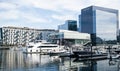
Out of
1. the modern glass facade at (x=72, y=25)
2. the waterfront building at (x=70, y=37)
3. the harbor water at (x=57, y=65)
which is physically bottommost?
the harbor water at (x=57, y=65)

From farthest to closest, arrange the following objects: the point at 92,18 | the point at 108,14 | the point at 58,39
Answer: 1. the point at 108,14
2. the point at 92,18
3. the point at 58,39

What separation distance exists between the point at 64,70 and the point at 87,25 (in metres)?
118

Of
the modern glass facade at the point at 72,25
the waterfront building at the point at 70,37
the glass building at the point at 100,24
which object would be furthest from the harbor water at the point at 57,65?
the modern glass facade at the point at 72,25

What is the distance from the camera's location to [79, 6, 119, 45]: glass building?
16200 cm

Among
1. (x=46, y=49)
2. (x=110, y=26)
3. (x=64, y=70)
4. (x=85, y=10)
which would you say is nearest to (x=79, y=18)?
(x=85, y=10)

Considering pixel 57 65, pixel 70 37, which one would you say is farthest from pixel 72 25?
pixel 57 65

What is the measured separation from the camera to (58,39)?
151 m

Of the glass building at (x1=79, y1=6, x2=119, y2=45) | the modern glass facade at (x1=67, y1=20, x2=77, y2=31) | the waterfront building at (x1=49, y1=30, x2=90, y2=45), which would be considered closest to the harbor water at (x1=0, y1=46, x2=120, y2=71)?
the waterfront building at (x1=49, y1=30, x2=90, y2=45)

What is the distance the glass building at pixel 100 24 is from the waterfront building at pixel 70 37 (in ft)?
17.6

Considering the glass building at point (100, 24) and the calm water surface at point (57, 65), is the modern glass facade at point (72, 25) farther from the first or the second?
the calm water surface at point (57, 65)

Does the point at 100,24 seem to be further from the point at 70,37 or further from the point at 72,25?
the point at 72,25

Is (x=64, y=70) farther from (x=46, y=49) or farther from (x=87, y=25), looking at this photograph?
(x=87, y=25)

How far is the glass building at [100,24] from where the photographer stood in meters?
162

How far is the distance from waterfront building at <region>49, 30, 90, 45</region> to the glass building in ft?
17.6
